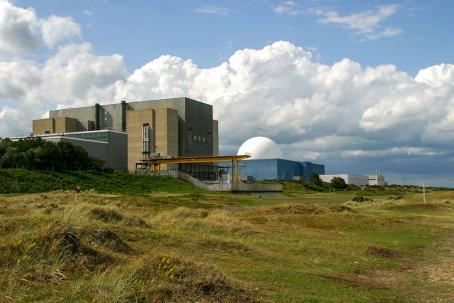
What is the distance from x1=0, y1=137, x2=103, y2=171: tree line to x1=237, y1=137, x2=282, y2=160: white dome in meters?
70.2

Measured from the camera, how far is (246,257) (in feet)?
51.8

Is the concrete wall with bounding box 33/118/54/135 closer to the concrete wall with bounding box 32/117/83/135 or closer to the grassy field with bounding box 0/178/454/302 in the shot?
the concrete wall with bounding box 32/117/83/135

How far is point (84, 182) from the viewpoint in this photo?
73000 millimetres

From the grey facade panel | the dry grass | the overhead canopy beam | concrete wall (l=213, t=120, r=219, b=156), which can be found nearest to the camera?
the dry grass

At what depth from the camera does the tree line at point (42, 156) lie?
261 ft

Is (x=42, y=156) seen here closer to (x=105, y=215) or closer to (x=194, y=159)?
(x=194, y=159)

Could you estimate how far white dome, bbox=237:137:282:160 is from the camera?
15275 centimetres

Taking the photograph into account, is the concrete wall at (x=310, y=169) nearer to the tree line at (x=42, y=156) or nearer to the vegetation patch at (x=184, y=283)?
the tree line at (x=42, y=156)

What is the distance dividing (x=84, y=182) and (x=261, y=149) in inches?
3379

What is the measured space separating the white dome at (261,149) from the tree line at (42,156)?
230 feet

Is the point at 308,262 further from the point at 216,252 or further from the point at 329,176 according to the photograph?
the point at 329,176

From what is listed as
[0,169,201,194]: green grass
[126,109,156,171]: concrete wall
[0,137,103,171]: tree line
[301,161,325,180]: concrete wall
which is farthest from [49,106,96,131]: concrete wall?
[301,161,325,180]: concrete wall

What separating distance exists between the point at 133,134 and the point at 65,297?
114 metres

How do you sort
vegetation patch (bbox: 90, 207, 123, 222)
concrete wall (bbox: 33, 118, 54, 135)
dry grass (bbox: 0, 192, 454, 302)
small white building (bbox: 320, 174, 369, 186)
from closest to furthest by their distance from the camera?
dry grass (bbox: 0, 192, 454, 302) → vegetation patch (bbox: 90, 207, 123, 222) → concrete wall (bbox: 33, 118, 54, 135) → small white building (bbox: 320, 174, 369, 186)
